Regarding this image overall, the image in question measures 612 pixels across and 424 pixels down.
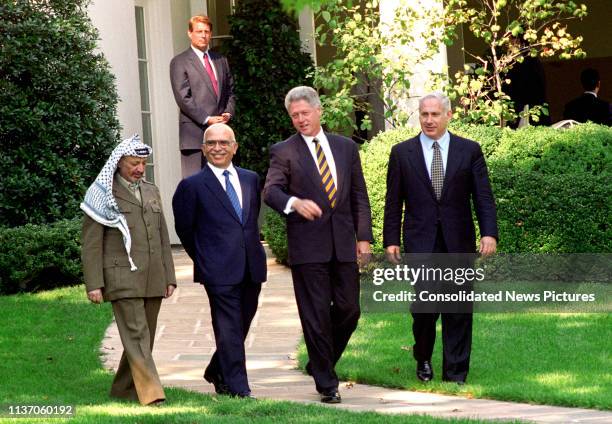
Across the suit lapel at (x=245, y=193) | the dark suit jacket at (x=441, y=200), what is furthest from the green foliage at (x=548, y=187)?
the suit lapel at (x=245, y=193)

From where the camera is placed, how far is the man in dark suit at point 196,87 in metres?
12.7

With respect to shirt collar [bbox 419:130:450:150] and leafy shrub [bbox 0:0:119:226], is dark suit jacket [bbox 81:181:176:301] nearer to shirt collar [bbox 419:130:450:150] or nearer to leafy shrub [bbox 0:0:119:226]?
shirt collar [bbox 419:130:450:150]

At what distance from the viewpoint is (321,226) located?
7.78 metres

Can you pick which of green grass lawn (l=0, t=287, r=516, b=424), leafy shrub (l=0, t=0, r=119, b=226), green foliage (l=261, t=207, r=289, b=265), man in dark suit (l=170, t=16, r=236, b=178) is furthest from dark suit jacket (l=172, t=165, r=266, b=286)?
green foliage (l=261, t=207, r=289, b=265)

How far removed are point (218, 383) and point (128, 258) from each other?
1.00 metres

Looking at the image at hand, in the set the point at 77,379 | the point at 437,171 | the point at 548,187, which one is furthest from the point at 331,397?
the point at 548,187

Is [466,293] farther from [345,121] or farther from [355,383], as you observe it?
[345,121]

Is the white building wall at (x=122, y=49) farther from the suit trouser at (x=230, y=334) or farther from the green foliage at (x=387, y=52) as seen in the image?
the suit trouser at (x=230, y=334)

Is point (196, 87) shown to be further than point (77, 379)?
Yes

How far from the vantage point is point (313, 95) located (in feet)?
25.6

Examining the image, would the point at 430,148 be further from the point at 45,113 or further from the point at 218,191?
the point at 45,113

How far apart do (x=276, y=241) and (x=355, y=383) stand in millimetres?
4899

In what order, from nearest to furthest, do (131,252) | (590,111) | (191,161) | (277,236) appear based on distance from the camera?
1. (131,252)
2. (191,161)
3. (277,236)
4. (590,111)

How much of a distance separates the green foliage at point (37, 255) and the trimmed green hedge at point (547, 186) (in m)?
2.86
